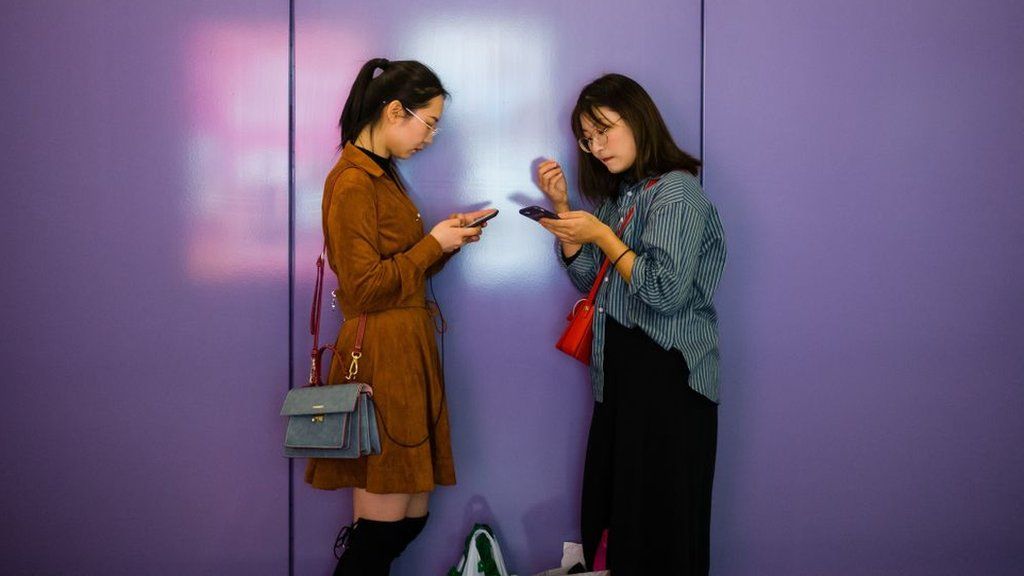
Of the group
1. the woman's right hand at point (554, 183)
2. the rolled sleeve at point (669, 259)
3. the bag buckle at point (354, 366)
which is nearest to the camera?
the rolled sleeve at point (669, 259)

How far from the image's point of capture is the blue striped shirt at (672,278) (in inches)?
60.7

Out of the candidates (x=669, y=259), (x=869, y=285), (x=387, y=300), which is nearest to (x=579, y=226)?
(x=669, y=259)

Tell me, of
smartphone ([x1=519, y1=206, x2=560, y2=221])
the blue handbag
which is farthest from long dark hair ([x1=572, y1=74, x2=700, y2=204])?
the blue handbag

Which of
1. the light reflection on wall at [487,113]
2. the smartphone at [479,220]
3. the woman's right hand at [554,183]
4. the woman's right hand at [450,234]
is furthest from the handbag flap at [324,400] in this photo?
the woman's right hand at [554,183]

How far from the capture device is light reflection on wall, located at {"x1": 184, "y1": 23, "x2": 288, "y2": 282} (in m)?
2.07

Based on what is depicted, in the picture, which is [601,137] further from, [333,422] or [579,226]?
[333,422]

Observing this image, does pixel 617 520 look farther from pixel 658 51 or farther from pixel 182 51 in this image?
pixel 182 51

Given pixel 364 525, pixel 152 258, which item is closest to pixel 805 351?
pixel 364 525

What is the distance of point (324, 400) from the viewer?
1586mm

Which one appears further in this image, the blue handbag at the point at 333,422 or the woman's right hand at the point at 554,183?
the woman's right hand at the point at 554,183

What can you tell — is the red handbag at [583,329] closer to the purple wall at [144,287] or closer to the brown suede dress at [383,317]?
the brown suede dress at [383,317]

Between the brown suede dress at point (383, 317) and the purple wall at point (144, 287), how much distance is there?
1.68 ft

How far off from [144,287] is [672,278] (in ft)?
5.37

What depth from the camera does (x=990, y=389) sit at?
216 cm
